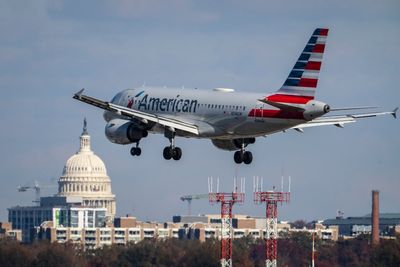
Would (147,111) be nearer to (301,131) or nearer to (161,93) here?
(161,93)

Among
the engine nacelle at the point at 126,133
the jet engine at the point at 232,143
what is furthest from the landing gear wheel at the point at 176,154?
the jet engine at the point at 232,143

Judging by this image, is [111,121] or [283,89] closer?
[283,89]

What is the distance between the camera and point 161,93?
139625mm

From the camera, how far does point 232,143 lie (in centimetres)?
13838

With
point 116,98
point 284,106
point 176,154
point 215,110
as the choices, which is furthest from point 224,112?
point 116,98

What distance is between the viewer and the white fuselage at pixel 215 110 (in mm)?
129625

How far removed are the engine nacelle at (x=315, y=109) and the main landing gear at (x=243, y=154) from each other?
11466mm

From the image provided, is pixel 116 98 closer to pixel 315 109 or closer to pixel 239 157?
pixel 239 157

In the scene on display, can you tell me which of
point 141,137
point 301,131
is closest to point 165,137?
point 141,137

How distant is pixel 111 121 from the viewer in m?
140

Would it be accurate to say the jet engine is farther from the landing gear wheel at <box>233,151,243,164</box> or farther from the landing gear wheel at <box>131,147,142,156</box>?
the landing gear wheel at <box>131,147,142,156</box>

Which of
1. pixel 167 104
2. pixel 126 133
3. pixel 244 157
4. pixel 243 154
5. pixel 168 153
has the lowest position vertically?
pixel 244 157

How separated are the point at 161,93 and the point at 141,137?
489 centimetres

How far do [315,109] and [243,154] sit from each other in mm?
12800
